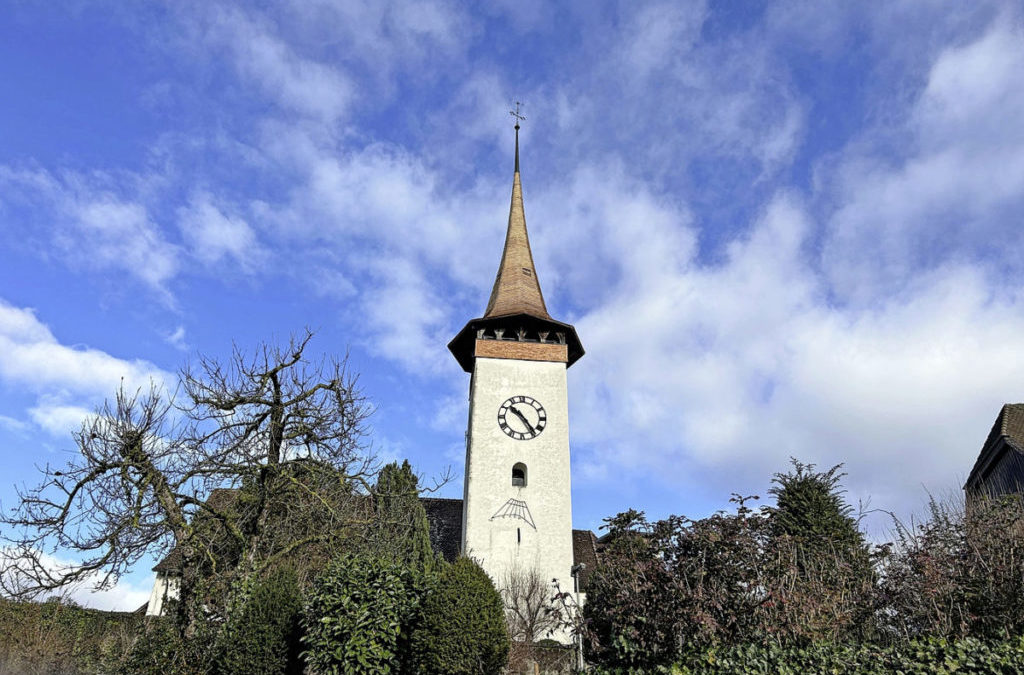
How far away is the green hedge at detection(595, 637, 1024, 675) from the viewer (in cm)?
632

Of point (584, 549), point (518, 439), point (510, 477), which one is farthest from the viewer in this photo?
point (584, 549)

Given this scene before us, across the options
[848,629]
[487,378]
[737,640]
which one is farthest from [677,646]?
[487,378]

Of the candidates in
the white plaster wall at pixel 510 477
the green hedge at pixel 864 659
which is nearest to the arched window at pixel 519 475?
the white plaster wall at pixel 510 477

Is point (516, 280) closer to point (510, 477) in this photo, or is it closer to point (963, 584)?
point (510, 477)

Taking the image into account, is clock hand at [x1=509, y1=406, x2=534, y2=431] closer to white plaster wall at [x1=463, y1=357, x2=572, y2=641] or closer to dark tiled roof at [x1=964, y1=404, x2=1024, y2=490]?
white plaster wall at [x1=463, y1=357, x2=572, y2=641]

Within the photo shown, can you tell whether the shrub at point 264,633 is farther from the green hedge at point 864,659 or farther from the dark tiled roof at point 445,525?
the dark tiled roof at point 445,525

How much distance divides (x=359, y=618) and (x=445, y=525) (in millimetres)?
17119

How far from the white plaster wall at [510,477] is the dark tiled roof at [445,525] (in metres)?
2.26

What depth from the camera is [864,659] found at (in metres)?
7.00

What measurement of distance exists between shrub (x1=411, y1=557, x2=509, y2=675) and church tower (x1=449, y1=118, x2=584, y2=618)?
37.4 feet

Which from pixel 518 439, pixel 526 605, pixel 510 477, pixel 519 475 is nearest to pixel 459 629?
pixel 526 605

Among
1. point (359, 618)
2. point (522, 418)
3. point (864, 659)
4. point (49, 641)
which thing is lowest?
point (864, 659)

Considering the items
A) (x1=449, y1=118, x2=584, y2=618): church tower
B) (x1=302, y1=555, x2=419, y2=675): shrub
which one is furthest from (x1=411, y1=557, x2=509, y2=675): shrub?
(x1=449, y1=118, x2=584, y2=618): church tower

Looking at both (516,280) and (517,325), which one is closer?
(517,325)
